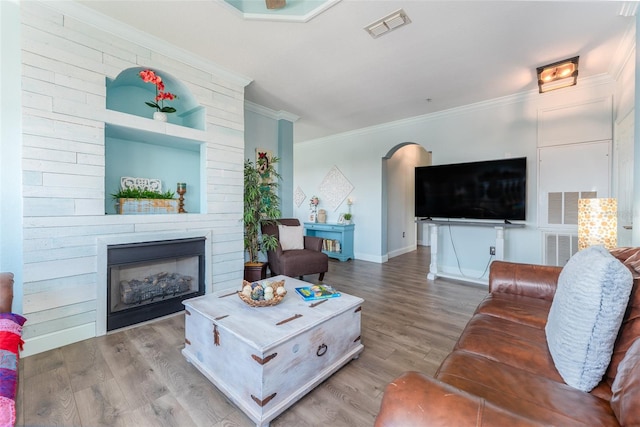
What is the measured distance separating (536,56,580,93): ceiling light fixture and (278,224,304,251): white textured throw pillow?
3.40 metres

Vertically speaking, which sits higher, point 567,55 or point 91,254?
point 567,55

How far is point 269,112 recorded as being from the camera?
13.7ft

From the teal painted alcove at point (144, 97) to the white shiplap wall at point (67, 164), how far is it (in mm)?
199

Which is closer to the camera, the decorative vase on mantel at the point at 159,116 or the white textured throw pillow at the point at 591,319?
the white textured throw pillow at the point at 591,319

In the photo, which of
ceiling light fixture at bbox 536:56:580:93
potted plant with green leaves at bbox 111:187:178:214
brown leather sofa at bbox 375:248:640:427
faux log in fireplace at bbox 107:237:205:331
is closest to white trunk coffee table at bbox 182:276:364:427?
brown leather sofa at bbox 375:248:640:427

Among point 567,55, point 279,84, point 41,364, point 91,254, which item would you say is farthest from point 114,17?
point 567,55

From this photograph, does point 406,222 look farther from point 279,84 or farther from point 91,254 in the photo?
point 91,254

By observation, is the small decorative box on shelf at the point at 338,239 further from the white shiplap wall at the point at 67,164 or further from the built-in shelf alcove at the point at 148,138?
the white shiplap wall at the point at 67,164

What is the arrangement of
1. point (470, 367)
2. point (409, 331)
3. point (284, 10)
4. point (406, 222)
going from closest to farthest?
point (470, 367), point (284, 10), point (409, 331), point (406, 222)

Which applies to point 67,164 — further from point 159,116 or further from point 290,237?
point 290,237

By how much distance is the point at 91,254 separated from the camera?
2.14 metres

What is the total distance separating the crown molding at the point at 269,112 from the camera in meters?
3.94

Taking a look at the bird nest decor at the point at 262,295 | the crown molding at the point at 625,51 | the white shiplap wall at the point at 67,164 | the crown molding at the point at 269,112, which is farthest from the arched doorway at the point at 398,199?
the white shiplap wall at the point at 67,164

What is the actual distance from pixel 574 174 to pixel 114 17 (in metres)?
4.97
